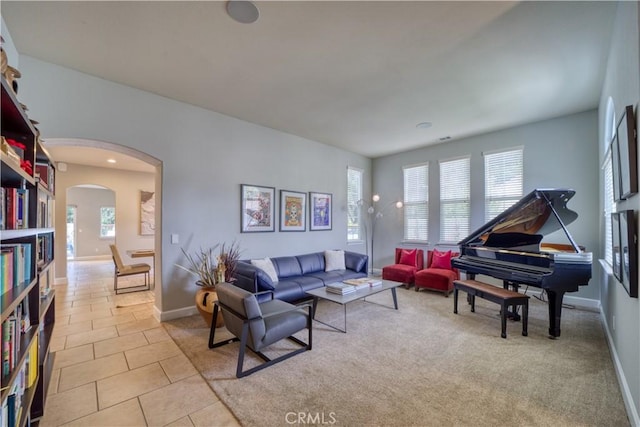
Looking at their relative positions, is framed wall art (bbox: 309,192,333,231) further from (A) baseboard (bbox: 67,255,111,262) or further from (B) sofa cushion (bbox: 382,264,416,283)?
(A) baseboard (bbox: 67,255,111,262)

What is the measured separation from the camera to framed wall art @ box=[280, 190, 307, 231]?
204 inches

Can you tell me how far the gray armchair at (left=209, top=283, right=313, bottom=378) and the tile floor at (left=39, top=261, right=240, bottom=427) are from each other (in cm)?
45

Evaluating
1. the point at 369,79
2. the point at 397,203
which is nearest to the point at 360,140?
the point at 397,203

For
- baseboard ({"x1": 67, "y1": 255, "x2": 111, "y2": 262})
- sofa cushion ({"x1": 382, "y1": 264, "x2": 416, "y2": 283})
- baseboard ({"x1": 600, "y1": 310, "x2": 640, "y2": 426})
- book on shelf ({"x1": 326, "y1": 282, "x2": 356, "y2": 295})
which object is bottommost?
baseboard ({"x1": 67, "y1": 255, "x2": 111, "y2": 262})

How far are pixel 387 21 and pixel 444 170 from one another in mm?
4296

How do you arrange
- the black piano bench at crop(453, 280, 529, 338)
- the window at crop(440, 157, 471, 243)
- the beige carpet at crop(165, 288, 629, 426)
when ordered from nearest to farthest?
the beige carpet at crop(165, 288, 629, 426) → the black piano bench at crop(453, 280, 529, 338) → the window at crop(440, 157, 471, 243)

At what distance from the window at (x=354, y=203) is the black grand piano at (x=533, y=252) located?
284 cm

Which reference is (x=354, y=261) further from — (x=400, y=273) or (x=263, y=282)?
(x=263, y=282)

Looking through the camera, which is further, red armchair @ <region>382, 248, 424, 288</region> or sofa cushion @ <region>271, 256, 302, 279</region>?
red armchair @ <region>382, 248, 424, 288</region>

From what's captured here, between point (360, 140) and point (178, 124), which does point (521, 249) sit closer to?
point (360, 140)

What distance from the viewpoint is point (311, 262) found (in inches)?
201

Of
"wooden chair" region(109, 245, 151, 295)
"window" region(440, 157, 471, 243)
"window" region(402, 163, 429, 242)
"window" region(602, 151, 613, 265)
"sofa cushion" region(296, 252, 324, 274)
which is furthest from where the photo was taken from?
"window" region(402, 163, 429, 242)

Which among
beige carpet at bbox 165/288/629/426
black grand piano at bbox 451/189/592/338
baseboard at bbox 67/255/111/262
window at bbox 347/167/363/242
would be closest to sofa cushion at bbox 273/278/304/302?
beige carpet at bbox 165/288/629/426

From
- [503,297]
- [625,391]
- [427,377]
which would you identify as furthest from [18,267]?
[503,297]
